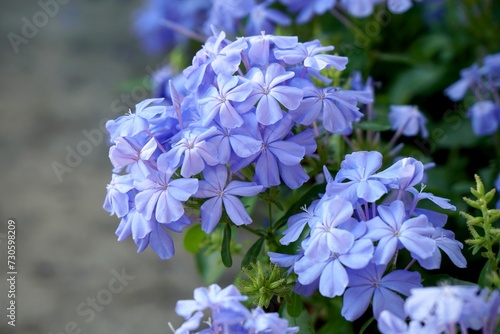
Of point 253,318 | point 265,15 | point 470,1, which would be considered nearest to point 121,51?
point 265,15

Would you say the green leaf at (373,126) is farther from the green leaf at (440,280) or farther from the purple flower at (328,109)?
the green leaf at (440,280)

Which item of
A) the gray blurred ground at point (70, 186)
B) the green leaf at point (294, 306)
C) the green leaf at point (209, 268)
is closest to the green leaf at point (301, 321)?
the green leaf at point (294, 306)

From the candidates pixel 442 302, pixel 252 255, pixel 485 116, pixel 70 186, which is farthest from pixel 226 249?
pixel 70 186

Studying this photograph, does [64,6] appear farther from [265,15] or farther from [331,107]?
[331,107]

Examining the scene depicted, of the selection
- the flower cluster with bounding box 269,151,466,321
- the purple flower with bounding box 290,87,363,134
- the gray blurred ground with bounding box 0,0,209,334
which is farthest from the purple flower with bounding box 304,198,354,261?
the gray blurred ground with bounding box 0,0,209,334

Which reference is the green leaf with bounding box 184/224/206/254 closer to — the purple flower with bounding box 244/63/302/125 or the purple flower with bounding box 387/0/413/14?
the purple flower with bounding box 244/63/302/125

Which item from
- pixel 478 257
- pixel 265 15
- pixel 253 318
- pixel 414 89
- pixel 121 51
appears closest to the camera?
pixel 253 318
